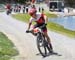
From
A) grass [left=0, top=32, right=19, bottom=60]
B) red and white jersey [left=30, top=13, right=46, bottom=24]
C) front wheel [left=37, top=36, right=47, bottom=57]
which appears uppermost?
red and white jersey [left=30, top=13, right=46, bottom=24]

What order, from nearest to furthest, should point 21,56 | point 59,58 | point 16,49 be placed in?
point 59,58 → point 21,56 → point 16,49

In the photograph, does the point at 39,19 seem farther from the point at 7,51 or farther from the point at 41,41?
the point at 7,51

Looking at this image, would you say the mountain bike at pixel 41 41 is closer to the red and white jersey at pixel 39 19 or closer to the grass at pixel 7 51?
the red and white jersey at pixel 39 19

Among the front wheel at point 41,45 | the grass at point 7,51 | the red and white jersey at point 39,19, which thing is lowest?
the grass at point 7,51

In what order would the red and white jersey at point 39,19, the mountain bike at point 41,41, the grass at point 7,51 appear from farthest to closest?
1. the grass at point 7,51
2. the mountain bike at point 41,41
3. the red and white jersey at point 39,19

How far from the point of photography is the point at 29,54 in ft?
51.2

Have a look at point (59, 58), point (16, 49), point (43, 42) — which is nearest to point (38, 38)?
point (43, 42)

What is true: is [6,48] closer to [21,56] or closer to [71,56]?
[21,56]

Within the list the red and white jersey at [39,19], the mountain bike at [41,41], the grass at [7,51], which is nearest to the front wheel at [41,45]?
the mountain bike at [41,41]

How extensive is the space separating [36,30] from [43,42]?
576 millimetres

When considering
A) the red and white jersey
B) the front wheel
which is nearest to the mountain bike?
the front wheel

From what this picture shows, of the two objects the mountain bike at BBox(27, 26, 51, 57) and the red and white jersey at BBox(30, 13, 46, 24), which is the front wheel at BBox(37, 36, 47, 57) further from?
the red and white jersey at BBox(30, 13, 46, 24)

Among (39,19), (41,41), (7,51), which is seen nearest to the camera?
(39,19)

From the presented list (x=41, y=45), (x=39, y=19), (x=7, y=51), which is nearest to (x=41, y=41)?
(x=41, y=45)
